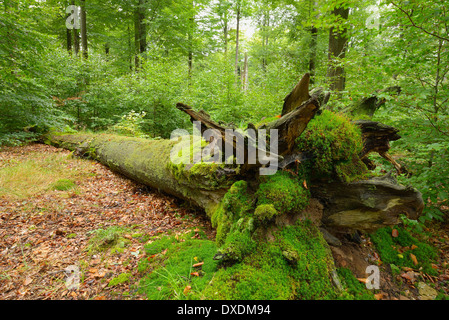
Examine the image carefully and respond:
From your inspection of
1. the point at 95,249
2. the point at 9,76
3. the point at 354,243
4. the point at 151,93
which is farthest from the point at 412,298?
the point at 9,76

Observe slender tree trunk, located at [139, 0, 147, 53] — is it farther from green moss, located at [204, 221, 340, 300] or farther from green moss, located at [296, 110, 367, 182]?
green moss, located at [204, 221, 340, 300]

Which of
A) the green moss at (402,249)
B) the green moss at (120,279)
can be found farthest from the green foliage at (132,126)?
the green moss at (402,249)

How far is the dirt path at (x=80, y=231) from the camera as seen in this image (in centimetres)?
231

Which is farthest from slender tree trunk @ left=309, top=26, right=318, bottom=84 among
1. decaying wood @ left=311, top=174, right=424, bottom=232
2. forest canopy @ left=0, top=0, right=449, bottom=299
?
decaying wood @ left=311, top=174, right=424, bottom=232

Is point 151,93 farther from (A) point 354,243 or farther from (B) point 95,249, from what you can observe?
(A) point 354,243

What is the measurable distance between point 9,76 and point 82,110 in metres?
4.10

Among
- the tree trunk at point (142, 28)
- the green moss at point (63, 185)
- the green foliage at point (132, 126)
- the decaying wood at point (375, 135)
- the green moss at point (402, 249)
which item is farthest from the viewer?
the tree trunk at point (142, 28)

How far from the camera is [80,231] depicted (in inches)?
136

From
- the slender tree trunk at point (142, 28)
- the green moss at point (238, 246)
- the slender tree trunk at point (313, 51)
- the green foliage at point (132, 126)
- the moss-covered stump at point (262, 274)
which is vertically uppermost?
the slender tree trunk at point (142, 28)

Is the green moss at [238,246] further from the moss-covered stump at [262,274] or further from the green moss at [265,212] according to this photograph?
the green moss at [265,212]

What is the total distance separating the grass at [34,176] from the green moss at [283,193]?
16.7 feet

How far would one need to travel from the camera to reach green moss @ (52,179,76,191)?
4914 mm

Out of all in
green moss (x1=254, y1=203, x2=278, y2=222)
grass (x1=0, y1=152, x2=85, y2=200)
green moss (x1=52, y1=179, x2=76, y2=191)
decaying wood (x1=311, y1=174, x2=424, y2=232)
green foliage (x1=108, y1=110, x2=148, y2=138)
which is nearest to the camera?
green moss (x1=254, y1=203, x2=278, y2=222)

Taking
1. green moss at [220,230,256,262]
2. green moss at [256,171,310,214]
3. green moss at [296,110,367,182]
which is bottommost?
green moss at [220,230,256,262]
